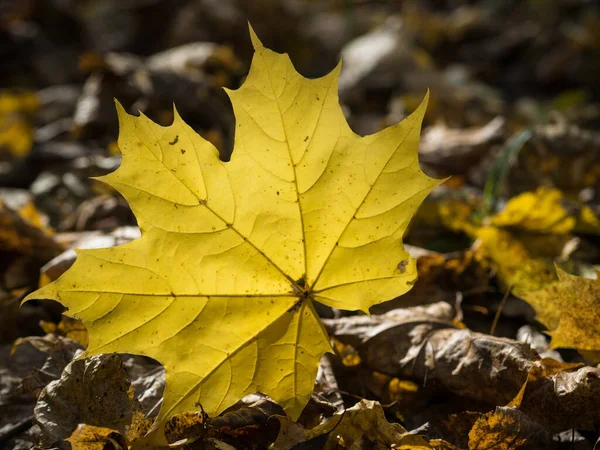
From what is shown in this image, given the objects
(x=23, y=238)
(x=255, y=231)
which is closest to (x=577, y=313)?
(x=255, y=231)

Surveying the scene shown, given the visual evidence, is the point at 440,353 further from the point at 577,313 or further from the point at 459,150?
the point at 459,150

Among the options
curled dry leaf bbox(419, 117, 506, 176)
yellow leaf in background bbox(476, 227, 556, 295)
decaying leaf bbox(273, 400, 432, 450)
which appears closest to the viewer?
decaying leaf bbox(273, 400, 432, 450)

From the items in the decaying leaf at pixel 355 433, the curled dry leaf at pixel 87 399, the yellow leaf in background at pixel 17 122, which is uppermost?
the yellow leaf in background at pixel 17 122

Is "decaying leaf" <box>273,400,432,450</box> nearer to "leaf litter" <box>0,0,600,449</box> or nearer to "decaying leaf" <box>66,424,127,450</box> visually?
"leaf litter" <box>0,0,600,449</box>

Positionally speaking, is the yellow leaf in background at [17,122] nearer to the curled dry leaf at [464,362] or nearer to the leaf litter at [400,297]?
the leaf litter at [400,297]

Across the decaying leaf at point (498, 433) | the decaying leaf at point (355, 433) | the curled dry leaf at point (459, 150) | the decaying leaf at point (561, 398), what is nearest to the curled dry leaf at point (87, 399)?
the decaying leaf at point (355, 433)

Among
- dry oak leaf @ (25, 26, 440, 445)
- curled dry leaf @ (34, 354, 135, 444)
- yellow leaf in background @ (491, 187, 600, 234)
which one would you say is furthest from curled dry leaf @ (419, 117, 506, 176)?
curled dry leaf @ (34, 354, 135, 444)
